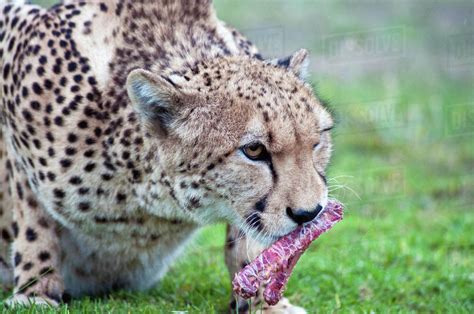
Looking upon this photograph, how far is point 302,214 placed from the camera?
3645 mm

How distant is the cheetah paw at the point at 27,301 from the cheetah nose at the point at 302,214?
122 cm

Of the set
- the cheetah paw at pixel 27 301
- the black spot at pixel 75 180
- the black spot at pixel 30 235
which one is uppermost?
the black spot at pixel 75 180

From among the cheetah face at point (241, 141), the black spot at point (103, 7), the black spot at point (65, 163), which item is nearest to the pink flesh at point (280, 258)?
the cheetah face at point (241, 141)

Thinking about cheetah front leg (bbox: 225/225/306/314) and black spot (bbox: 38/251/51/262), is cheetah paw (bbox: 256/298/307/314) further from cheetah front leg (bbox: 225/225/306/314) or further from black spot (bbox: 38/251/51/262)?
black spot (bbox: 38/251/51/262)

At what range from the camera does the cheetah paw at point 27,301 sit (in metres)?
4.17

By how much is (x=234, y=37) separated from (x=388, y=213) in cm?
325

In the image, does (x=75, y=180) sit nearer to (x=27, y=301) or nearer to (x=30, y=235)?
(x=30, y=235)

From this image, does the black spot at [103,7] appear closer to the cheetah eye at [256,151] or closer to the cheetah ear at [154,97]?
the cheetah ear at [154,97]

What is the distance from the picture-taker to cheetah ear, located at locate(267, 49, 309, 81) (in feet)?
13.9

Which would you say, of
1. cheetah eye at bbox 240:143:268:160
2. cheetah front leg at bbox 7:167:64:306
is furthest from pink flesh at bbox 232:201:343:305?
cheetah front leg at bbox 7:167:64:306

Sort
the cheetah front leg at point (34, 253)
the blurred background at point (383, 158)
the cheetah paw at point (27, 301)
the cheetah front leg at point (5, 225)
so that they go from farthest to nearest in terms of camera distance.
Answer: the blurred background at point (383, 158)
the cheetah front leg at point (5, 225)
the cheetah front leg at point (34, 253)
the cheetah paw at point (27, 301)

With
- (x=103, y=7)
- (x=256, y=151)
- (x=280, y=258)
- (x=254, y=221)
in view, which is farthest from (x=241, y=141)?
(x=103, y=7)

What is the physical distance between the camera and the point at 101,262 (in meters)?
4.70

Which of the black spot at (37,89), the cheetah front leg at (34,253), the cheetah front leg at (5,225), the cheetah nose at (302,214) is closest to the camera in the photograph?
Result: the cheetah nose at (302,214)
